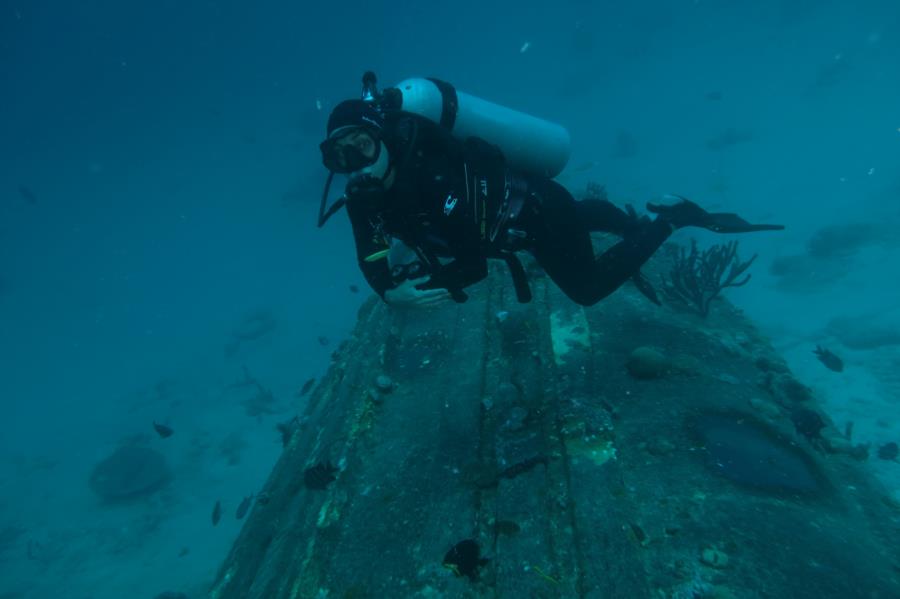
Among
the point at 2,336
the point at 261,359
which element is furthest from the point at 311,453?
the point at 2,336

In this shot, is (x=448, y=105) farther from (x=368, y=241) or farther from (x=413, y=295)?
(x=413, y=295)

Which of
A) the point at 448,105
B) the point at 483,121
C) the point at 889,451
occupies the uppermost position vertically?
the point at 483,121

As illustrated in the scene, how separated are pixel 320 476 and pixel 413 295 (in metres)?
1.70

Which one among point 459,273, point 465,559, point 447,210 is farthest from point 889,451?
point 447,210

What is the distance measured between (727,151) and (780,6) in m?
24.9

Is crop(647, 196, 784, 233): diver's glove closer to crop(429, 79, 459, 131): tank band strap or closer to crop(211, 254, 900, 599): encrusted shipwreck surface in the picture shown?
crop(211, 254, 900, 599): encrusted shipwreck surface

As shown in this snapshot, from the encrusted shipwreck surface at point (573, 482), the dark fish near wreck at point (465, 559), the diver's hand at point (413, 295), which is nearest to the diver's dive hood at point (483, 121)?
the diver's hand at point (413, 295)

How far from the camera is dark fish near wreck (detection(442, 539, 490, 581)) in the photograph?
107 inches

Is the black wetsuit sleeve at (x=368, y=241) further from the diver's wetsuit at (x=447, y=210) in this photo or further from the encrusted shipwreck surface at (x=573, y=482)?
the encrusted shipwreck surface at (x=573, y=482)

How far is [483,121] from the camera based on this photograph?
4.96 m

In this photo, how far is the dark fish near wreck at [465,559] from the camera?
8.91 feet

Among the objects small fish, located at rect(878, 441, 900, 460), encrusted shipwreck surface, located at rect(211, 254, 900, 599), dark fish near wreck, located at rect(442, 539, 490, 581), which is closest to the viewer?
encrusted shipwreck surface, located at rect(211, 254, 900, 599)

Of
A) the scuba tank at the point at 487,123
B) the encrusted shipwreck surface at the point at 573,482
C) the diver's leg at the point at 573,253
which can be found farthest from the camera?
the scuba tank at the point at 487,123

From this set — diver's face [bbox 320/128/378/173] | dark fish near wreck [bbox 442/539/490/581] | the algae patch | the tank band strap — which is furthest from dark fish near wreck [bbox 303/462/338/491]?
the tank band strap
